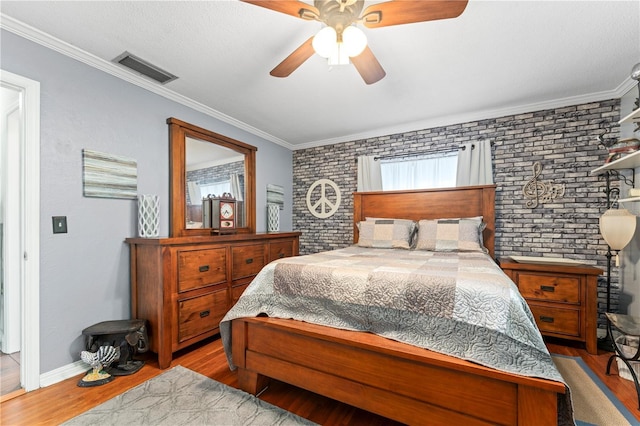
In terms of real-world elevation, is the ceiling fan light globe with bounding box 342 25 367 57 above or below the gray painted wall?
above

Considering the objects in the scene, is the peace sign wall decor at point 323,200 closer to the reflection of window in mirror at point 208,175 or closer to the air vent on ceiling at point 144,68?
the reflection of window in mirror at point 208,175

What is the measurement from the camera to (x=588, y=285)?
2330 mm

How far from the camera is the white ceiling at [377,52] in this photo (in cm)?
171

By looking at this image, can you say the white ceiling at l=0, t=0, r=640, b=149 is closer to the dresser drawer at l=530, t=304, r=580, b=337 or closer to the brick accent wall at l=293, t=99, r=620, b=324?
the brick accent wall at l=293, t=99, r=620, b=324

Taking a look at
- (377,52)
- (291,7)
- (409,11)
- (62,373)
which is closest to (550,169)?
(377,52)

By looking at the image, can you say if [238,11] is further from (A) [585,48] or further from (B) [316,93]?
(A) [585,48]

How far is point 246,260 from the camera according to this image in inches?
117

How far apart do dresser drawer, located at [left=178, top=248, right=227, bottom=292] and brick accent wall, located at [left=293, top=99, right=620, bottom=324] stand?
288 centimetres

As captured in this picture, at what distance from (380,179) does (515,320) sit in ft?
9.53

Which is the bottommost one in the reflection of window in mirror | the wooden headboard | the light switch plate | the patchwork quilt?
the patchwork quilt

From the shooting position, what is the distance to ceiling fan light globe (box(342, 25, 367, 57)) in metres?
1.43

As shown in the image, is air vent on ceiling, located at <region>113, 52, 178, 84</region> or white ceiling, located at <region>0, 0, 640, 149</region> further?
air vent on ceiling, located at <region>113, 52, 178, 84</region>

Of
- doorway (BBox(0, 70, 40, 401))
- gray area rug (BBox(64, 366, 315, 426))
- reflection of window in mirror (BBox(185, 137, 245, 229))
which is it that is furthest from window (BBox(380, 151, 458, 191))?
doorway (BBox(0, 70, 40, 401))

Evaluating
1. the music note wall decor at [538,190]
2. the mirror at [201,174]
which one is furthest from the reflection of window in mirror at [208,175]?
the music note wall decor at [538,190]
